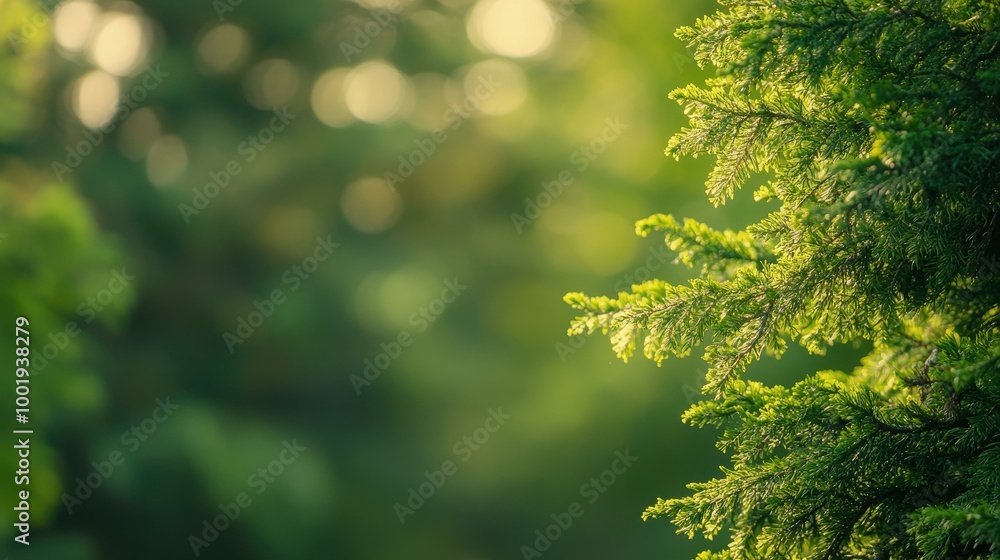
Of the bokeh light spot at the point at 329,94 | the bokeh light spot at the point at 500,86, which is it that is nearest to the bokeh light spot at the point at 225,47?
the bokeh light spot at the point at 329,94

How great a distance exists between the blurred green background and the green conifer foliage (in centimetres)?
716

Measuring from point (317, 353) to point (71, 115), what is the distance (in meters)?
4.55

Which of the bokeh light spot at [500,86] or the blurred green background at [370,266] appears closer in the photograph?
the blurred green background at [370,266]

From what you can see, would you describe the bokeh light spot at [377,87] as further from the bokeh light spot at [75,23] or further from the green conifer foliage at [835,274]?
the green conifer foliage at [835,274]

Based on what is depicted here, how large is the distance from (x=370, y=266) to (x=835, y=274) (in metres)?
9.15

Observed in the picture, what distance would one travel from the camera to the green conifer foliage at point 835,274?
2.75 m

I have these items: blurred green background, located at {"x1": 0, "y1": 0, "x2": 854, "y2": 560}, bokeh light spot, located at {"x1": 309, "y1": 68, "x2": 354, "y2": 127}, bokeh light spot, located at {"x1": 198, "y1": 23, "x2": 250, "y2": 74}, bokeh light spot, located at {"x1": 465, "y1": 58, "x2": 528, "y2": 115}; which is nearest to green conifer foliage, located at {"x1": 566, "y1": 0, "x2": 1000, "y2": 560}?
blurred green background, located at {"x1": 0, "y1": 0, "x2": 854, "y2": 560}

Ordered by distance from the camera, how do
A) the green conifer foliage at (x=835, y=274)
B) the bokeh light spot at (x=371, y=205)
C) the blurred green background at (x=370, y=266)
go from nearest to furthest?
the green conifer foliage at (x=835, y=274) < the blurred green background at (x=370, y=266) < the bokeh light spot at (x=371, y=205)

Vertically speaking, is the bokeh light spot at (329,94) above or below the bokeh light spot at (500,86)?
below

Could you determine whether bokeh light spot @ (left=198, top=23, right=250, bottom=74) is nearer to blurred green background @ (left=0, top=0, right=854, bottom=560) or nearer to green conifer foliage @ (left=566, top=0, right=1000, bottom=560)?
blurred green background @ (left=0, top=0, right=854, bottom=560)

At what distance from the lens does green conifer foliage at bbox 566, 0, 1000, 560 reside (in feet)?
9.02

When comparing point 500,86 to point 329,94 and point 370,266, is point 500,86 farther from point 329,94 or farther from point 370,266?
point 370,266

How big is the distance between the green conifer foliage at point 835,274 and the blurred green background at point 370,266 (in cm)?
716

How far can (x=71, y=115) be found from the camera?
36.4 feet
